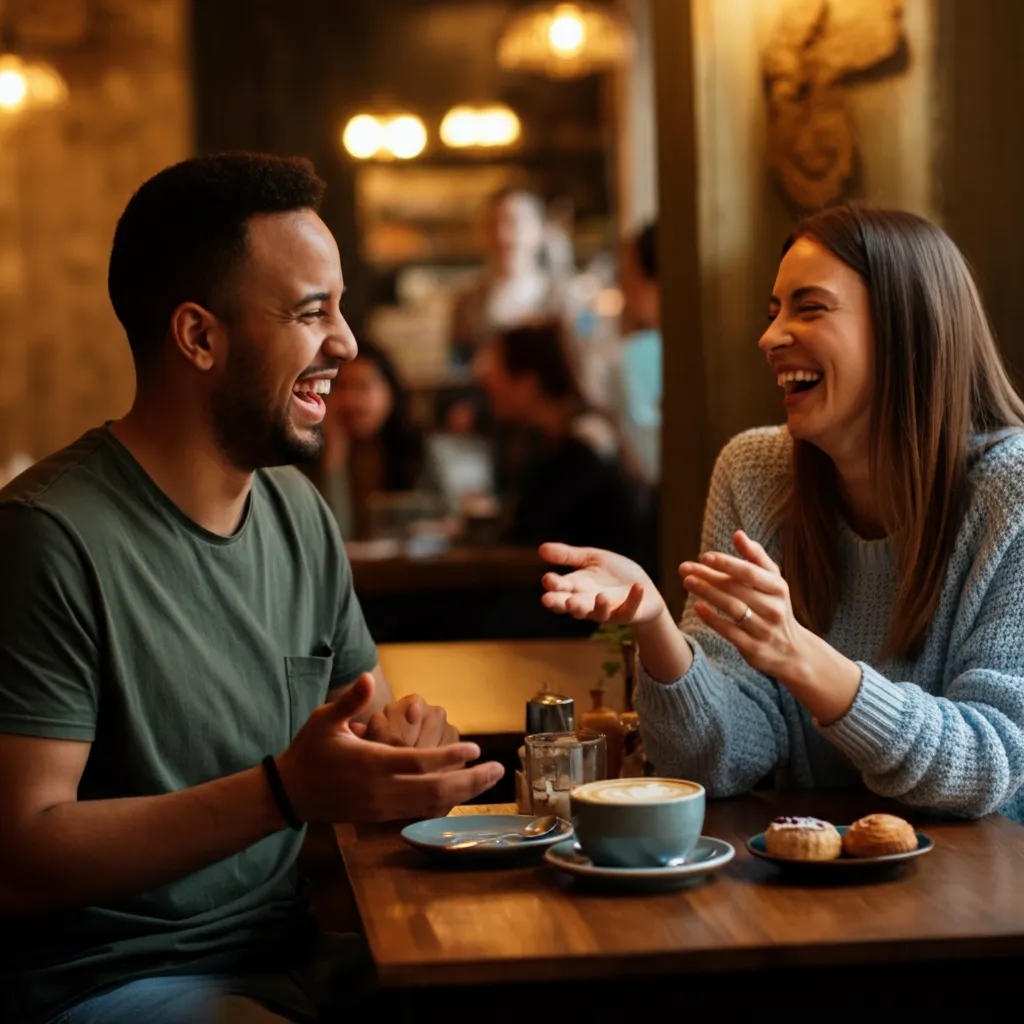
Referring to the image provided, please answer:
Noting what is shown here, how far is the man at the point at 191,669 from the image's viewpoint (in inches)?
62.9

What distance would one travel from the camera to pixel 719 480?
2301 mm

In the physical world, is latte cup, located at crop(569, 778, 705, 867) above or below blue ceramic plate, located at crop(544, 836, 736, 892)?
above

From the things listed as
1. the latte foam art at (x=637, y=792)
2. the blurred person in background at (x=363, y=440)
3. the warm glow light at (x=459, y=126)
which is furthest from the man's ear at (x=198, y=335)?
the warm glow light at (x=459, y=126)

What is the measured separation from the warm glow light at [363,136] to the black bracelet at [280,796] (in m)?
7.03

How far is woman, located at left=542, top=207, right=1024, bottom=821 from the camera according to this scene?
180 cm

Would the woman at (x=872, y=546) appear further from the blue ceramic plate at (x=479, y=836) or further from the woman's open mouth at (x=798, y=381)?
the blue ceramic plate at (x=479, y=836)

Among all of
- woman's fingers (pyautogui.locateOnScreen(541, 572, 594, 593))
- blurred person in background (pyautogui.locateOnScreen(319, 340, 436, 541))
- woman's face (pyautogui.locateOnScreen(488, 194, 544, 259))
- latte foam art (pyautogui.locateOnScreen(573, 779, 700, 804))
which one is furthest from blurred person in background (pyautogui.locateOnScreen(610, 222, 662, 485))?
latte foam art (pyautogui.locateOnScreen(573, 779, 700, 804))

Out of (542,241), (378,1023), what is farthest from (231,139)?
(378,1023)

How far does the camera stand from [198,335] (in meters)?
1.87

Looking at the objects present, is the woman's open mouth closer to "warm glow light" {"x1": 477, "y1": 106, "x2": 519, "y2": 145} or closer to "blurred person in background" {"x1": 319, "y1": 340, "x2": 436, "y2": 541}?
"blurred person in background" {"x1": 319, "y1": 340, "x2": 436, "y2": 541}

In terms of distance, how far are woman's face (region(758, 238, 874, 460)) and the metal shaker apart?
517 millimetres

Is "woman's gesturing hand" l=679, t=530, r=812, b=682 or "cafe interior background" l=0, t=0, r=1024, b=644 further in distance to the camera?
"cafe interior background" l=0, t=0, r=1024, b=644

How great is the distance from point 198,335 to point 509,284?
252 inches

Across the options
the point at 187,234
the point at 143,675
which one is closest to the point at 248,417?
the point at 187,234
